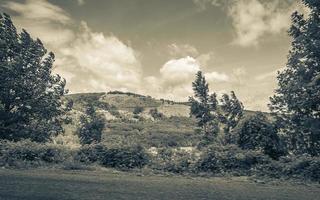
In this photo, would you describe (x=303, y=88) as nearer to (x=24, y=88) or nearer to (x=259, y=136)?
(x=259, y=136)

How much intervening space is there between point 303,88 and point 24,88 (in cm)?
2900

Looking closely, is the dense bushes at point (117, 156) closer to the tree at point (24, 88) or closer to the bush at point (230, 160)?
the bush at point (230, 160)

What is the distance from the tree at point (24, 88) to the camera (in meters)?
43.8

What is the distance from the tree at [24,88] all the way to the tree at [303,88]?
26438 mm

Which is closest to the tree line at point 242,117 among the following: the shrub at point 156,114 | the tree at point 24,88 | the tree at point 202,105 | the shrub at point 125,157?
the tree at point 24,88

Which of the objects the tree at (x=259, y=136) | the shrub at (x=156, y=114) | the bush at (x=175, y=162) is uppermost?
the shrub at (x=156, y=114)

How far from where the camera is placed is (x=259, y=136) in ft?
103

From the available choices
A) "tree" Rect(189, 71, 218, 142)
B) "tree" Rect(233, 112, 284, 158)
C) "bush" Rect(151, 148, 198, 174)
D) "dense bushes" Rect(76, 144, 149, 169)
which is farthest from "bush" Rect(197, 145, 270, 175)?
"tree" Rect(189, 71, 218, 142)

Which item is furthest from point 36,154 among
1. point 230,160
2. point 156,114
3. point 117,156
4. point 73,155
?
point 156,114

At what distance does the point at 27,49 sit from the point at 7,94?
5.89 m

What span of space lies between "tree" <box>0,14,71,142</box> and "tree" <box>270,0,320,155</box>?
26.4 metres

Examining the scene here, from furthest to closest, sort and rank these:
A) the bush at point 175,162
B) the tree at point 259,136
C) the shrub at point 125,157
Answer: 1. the shrub at point 125,157
2. the tree at point 259,136
3. the bush at point 175,162

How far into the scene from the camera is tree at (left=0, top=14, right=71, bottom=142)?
144ft

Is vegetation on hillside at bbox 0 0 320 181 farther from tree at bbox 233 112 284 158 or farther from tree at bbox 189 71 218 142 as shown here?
tree at bbox 189 71 218 142
